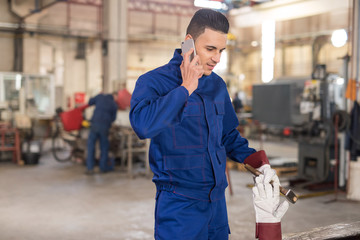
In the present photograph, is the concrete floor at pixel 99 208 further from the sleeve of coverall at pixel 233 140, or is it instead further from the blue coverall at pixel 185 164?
the blue coverall at pixel 185 164

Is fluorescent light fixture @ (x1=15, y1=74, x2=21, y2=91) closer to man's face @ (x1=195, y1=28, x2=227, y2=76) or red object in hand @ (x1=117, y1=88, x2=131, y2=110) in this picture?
red object in hand @ (x1=117, y1=88, x2=131, y2=110)

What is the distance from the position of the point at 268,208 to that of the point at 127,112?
7823mm

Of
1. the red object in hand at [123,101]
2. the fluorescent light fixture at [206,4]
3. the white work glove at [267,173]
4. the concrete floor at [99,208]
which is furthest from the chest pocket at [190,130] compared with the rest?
the fluorescent light fixture at [206,4]

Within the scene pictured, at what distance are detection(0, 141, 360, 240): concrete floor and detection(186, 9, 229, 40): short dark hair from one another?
3.29 meters

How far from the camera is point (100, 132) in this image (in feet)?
26.6

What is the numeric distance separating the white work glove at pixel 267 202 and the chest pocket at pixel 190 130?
0.30 metres

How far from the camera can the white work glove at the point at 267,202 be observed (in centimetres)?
169

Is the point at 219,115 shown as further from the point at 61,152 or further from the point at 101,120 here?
the point at 61,152

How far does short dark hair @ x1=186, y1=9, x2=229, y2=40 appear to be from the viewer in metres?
1.68

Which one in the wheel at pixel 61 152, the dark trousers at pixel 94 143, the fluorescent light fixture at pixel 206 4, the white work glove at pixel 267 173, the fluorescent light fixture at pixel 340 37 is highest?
the fluorescent light fixture at pixel 206 4

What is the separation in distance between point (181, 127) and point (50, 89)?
44.0 feet

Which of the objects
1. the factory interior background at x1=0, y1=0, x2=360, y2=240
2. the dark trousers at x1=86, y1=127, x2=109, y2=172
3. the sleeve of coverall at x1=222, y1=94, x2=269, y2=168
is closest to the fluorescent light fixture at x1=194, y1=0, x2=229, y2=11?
the factory interior background at x1=0, y1=0, x2=360, y2=240

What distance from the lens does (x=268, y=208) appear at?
1693mm

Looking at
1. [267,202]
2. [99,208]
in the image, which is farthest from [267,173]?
[99,208]
